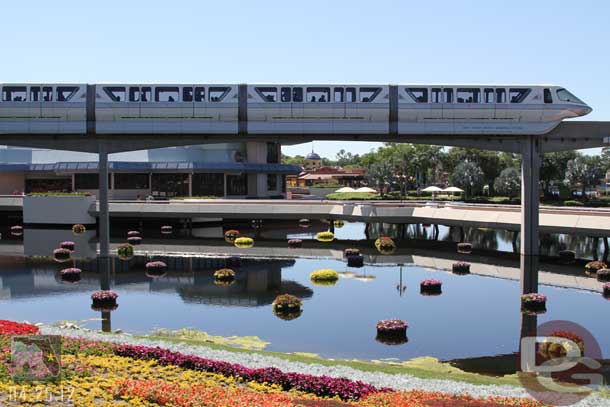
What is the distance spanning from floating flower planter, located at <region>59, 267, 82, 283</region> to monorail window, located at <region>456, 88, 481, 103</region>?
89.8ft

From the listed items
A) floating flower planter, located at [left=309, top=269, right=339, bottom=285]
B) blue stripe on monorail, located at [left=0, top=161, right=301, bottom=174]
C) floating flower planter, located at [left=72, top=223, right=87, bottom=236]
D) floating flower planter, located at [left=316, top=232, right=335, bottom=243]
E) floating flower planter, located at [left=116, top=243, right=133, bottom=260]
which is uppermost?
blue stripe on monorail, located at [left=0, top=161, right=301, bottom=174]

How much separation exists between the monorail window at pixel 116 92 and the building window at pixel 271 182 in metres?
50.9

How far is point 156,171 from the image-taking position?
284ft

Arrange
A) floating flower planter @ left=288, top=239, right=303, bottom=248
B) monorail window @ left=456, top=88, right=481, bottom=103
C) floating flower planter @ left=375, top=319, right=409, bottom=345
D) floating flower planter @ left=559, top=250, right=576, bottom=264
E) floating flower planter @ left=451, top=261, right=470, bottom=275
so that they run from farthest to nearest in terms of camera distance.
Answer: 1. floating flower planter @ left=288, top=239, right=303, bottom=248
2. floating flower planter @ left=559, top=250, right=576, bottom=264
3. monorail window @ left=456, top=88, right=481, bottom=103
4. floating flower planter @ left=451, top=261, right=470, bottom=275
5. floating flower planter @ left=375, top=319, right=409, bottom=345

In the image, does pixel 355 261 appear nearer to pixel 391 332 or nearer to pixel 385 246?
pixel 385 246

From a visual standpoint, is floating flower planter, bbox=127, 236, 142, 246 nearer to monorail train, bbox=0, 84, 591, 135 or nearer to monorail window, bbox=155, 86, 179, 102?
monorail train, bbox=0, 84, 591, 135

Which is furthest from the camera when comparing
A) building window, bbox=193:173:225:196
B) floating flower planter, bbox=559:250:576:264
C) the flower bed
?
building window, bbox=193:173:225:196

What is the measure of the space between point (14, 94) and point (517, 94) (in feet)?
113

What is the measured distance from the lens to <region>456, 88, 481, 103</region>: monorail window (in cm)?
4347

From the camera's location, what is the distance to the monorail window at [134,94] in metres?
44.2

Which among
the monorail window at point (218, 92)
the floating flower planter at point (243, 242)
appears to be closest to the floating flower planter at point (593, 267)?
the monorail window at point (218, 92)

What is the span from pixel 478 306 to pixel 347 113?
56.4 feet

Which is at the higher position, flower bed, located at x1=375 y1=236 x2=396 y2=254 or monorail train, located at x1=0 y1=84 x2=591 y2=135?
monorail train, located at x1=0 y1=84 x2=591 y2=135

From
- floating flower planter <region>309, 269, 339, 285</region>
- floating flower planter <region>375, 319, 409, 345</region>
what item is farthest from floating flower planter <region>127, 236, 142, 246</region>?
floating flower planter <region>375, 319, 409, 345</region>
